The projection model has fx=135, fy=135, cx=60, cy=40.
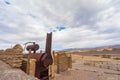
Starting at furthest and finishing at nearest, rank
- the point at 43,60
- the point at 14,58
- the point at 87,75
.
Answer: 1. the point at 87,75
2. the point at 14,58
3. the point at 43,60

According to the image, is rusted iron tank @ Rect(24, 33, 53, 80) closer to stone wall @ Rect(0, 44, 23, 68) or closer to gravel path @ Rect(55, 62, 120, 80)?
stone wall @ Rect(0, 44, 23, 68)

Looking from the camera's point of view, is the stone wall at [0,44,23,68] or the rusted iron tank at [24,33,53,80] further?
the stone wall at [0,44,23,68]

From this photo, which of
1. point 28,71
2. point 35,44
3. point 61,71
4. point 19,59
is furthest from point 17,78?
point 61,71

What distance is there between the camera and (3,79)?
512 centimetres

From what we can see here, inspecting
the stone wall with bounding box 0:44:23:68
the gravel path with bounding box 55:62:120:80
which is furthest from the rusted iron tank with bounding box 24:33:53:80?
the gravel path with bounding box 55:62:120:80

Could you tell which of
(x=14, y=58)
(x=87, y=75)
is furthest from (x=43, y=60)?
(x=87, y=75)

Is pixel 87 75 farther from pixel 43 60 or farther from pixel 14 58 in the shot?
pixel 14 58

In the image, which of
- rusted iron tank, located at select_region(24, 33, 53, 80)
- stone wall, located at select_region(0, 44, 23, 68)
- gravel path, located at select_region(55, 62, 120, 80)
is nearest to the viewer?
rusted iron tank, located at select_region(24, 33, 53, 80)

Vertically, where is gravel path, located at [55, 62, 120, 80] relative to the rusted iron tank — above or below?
below

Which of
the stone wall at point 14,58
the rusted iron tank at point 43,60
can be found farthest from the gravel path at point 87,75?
the stone wall at point 14,58

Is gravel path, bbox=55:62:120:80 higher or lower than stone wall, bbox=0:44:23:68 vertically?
lower

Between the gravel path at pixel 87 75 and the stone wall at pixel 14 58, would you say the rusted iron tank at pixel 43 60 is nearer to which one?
the stone wall at pixel 14 58

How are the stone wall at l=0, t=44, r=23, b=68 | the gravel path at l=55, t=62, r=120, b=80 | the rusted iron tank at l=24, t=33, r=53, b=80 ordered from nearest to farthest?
the rusted iron tank at l=24, t=33, r=53, b=80 → the stone wall at l=0, t=44, r=23, b=68 → the gravel path at l=55, t=62, r=120, b=80

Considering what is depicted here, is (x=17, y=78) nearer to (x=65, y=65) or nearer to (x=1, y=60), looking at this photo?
(x=1, y=60)
